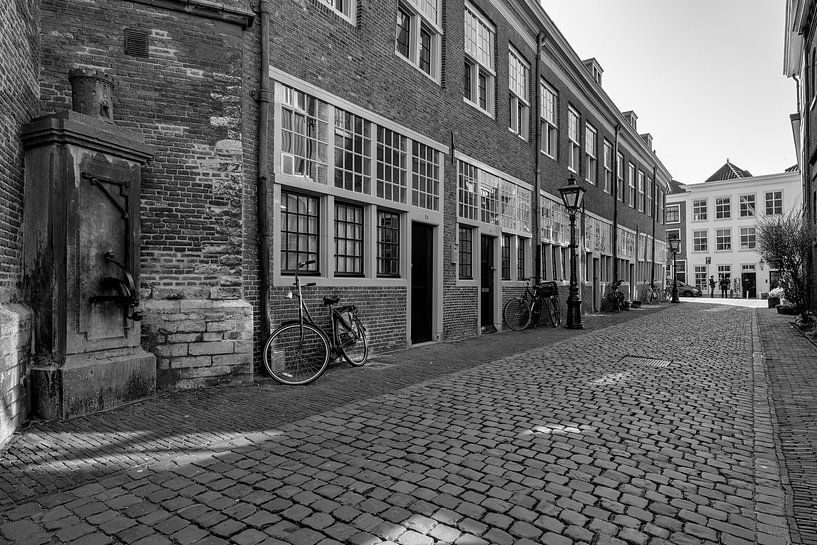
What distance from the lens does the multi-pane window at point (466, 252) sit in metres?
12.0

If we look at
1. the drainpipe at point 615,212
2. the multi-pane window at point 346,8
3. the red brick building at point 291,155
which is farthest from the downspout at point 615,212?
the multi-pane window at point 346,8

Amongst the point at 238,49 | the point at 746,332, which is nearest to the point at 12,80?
the point at 238,49

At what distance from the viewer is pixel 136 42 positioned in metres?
5.86

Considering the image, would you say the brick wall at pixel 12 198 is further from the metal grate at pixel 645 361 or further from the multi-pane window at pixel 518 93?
the multi-pane window at pixel 518 93

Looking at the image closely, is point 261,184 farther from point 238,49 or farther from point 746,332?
point 746,332

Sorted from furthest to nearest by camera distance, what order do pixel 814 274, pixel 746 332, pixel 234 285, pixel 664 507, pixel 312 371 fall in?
pixel 814 274 → pixel 746 332 → pixel 312 371 → pixel 234 285 → pixel 664 507

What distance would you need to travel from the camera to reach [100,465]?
364 cm

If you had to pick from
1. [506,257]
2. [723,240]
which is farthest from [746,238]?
[506,257]

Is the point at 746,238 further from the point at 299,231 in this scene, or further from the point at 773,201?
the point at 299,231

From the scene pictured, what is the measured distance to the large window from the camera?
62.0ft

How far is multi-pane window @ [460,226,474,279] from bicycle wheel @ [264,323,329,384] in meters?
5.54

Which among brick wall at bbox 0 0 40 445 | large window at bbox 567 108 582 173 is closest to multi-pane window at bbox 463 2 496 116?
large window at bbox 567 108 582 173

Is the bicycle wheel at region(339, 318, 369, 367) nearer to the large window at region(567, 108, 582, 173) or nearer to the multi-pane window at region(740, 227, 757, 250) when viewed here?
the large window at region(567, 108, 582, 173)

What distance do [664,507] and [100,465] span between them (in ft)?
12.3
